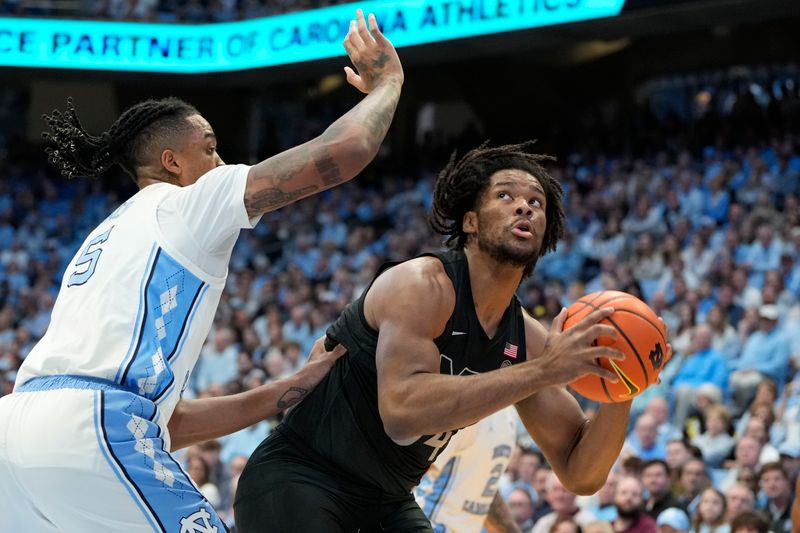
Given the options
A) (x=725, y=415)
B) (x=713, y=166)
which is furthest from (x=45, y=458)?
(x=713, y=166)

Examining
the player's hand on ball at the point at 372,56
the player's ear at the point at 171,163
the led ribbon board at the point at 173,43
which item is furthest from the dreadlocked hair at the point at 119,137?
the led ribbon board at the point at 173,43

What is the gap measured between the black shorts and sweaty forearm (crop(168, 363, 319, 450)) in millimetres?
117

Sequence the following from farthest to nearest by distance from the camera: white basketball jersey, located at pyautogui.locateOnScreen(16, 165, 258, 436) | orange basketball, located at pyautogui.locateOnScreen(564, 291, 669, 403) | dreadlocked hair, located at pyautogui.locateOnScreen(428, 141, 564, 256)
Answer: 1. dreadlocked hair, located at pyautogui.locateOnScreen(428, 141, 564, 256)
2. orange basketball, located at pyautogui.locateOnScreen(564, 291, 669, 403)
3. white basketball jersey, located at pyautogui.locateOnScreen(16, 165, 258, 436)

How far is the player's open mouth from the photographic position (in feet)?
12.2

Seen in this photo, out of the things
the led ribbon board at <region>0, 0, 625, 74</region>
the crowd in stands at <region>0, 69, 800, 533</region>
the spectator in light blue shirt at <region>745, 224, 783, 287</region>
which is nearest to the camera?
the crowd in stands at <region>0, 69, 800, 533</region>

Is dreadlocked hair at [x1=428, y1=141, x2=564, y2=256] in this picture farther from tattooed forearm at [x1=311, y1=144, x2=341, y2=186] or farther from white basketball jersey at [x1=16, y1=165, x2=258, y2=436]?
white basketball jersey at [x1=16, y1=165, x2=258, y2=436]

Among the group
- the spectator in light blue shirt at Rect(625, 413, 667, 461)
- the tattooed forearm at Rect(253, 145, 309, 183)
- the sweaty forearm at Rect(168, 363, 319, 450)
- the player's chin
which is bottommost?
the spectator in light blue shirt at Rect(625, 413, 667, 461)

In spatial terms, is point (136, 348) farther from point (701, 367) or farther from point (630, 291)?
point (630, 291)

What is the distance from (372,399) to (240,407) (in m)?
0.52

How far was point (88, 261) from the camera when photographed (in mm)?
3379

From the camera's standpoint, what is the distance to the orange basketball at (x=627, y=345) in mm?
3480

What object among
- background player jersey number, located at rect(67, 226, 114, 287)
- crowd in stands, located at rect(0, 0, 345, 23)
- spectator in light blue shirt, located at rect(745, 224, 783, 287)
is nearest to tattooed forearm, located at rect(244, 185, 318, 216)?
background player jersey number, located at rect(67, 226, 114, 287)

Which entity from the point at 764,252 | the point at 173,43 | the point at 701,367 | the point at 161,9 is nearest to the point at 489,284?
the point at 701,367

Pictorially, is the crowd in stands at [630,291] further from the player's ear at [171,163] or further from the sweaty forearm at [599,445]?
the player's ear at [171,163]
